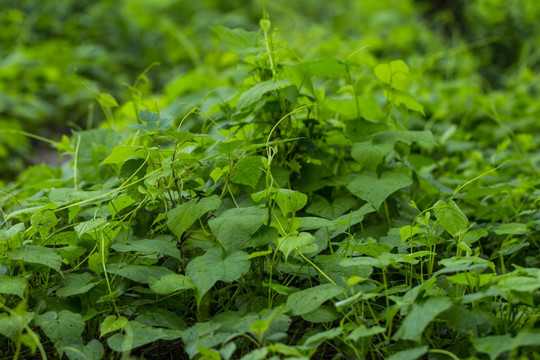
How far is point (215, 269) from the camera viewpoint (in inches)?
35.3

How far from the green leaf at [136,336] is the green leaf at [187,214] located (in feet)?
0.60

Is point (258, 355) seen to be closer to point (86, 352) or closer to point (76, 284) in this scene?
point (86, 352)

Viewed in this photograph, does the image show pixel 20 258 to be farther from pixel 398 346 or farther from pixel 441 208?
pixel 441 208

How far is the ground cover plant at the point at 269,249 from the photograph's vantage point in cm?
83

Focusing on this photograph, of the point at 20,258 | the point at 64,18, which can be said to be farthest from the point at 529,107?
the point at 64,18

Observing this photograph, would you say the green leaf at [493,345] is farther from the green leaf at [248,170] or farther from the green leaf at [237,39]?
the green leaf at [237,39]

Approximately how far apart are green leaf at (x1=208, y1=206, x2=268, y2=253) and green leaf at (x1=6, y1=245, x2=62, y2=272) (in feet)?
0.93

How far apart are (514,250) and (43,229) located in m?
0.99

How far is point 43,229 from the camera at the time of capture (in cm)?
101

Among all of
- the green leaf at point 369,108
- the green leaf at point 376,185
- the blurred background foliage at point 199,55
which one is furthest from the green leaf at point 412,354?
the blurred background foliage at point 199,55

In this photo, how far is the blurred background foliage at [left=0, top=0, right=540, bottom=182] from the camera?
2551 millimetres

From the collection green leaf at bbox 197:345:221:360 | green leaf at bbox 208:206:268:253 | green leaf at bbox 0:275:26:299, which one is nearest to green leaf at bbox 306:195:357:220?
green leaf at bbox 208:206:268:253

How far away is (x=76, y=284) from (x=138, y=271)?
0.12m

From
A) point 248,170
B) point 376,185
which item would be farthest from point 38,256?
point 376,185
